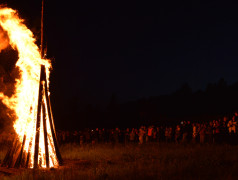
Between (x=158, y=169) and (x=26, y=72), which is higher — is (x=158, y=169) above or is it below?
below

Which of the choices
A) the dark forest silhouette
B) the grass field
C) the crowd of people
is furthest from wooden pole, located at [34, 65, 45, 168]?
the dark forest silhouette

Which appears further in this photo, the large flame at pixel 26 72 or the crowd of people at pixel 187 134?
the crowd of people at pixel 187 134

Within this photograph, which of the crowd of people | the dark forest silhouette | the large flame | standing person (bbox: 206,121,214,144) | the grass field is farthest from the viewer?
the dark forest silhouette

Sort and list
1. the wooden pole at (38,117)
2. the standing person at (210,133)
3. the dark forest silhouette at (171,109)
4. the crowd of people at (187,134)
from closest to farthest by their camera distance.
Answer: the wooden pole at (38,117) < the crowd of people at (187,134) < the standing person at (210,133) < the dark forest silhouette at (171,109)

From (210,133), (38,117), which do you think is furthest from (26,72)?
(210,133)

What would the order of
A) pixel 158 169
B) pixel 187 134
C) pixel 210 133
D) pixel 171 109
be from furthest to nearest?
pixel 171 109
pixel 187 134
pixel 210 133
pixel 158 169

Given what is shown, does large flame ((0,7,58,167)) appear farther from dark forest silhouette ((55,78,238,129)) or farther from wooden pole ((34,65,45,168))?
dark forest silhouette ((55,78,238,129))

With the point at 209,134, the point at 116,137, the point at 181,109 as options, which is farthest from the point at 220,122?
the point at 181,109

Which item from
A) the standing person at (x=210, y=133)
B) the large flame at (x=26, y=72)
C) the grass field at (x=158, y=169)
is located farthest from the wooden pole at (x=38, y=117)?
the standing person at (x=210, y=133)

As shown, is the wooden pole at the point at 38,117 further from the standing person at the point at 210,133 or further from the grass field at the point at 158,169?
the standing person at the point at 210,133

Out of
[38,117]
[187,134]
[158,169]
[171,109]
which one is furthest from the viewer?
[171,109]

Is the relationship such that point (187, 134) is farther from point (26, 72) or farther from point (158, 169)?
point (26, 72)

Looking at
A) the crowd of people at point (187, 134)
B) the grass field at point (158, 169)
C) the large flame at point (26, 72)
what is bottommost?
the grass field at point (158, 169)

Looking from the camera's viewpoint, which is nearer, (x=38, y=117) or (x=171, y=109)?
(x=38, y=117)
